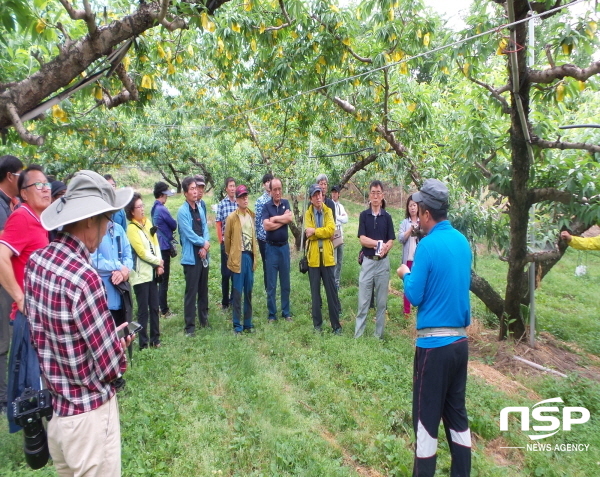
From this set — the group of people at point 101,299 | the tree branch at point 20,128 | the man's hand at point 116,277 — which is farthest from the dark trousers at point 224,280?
the tree branch at point 20,128

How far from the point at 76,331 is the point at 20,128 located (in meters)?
1.63

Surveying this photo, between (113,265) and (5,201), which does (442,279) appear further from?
(5,201)

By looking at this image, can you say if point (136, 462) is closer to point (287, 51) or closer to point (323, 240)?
point (323, 240)

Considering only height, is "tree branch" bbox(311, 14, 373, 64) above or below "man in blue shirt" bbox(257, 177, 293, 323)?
above

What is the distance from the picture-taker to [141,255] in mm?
4707

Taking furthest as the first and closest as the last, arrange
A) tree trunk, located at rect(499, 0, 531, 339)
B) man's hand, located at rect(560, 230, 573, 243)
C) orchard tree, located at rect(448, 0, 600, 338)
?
man's hand, located at rect(560, 230, 573, 243), tree trunk, located at rect(499, 0, 531, 339), orchard tree, located at rect(448, 0, 600, 338)

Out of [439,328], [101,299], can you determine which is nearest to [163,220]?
[101,299]

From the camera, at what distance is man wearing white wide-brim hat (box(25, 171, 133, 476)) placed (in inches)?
67.8

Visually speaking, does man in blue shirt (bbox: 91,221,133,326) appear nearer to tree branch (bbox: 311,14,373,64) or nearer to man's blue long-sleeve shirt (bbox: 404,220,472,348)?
man's blue long-sleeve shirt (bbox: 404,220,472,348)

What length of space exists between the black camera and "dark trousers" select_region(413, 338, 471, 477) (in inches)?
81.5

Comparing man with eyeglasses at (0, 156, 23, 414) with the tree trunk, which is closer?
man with eyeglasses at (0, 156, 23, 414)

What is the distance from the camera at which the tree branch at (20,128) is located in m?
2.63

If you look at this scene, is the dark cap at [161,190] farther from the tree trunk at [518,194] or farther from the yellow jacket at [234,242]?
the tree trunk at [518,194]

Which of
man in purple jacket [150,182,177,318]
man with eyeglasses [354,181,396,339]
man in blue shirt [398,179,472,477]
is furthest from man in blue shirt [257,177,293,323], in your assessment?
man in blue shirt [398,179,472,477]
